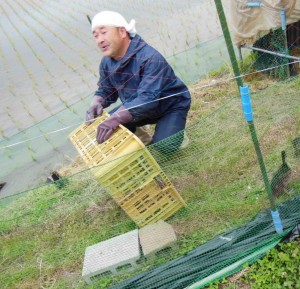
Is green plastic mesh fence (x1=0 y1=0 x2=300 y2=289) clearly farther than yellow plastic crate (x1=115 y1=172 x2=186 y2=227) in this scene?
No

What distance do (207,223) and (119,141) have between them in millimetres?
826

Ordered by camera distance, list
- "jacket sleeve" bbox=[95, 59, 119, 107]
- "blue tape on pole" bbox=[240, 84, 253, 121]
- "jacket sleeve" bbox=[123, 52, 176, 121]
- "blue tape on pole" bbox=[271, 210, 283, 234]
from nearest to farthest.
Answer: "blue tape on pole" bbox=[240, 84, 253, 121], "blue tape on pole" bbox=[271, 210, 283, 234], "jacket sleeve" bbox=[123, 52, 176, 121], "jacket sleeve" bbox=[95, 59, 119, 107]

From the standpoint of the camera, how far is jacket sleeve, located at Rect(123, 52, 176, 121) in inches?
116

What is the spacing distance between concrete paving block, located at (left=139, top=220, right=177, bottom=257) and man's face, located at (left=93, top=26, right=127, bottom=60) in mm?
1388

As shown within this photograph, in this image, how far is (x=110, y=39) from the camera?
2.98 m

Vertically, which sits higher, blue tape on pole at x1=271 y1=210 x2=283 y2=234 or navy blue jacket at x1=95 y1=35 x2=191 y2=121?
navy blue jacket at x1=95 y1=35 x2=191 y2=121

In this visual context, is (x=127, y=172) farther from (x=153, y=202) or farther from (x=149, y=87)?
(x=149, y=87)

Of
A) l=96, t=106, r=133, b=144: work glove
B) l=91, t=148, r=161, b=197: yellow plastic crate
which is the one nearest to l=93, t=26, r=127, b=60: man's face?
l=96, t=106, r=133, b=144: work glove

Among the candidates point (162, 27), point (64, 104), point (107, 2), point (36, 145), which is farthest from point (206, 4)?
point (36, 145)

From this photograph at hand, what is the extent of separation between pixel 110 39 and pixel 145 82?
0.43m

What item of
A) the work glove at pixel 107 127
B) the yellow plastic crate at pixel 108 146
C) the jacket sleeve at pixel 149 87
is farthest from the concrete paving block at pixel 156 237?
the jacket sleeve at pixel 149 87

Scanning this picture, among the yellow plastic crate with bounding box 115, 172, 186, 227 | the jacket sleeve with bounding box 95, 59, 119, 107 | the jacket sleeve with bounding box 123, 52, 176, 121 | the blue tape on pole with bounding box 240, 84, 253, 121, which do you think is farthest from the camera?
the jacket sleeve with bounding box 95, 59, 119, 107

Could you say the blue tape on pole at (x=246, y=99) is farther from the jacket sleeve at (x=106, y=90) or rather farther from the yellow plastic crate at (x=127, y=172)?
the jacket sleeve at (x=106, y=90)

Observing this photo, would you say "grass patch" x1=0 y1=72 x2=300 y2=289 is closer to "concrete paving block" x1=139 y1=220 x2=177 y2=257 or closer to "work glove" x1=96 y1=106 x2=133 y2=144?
"concrete paving block" x1=139 y1=220 x2=177 y2=257
